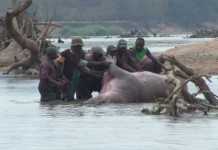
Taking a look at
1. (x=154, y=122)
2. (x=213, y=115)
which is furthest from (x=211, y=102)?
(x=154, y=122)

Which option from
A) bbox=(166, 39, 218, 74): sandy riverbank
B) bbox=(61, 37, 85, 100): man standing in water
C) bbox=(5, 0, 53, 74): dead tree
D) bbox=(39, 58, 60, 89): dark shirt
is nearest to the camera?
bbox=(39, 58, 60, 89): dark shirt

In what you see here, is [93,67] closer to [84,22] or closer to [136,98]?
[136,98]

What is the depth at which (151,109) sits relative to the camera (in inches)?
766

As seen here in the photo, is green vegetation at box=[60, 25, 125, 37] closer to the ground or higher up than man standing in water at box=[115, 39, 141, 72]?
closer to the ground

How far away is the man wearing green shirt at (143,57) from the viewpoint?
22906mm

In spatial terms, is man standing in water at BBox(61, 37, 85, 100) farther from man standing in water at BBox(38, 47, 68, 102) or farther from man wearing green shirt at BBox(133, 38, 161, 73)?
man wearing green shirt at BBox(133, 38, 161, 73)

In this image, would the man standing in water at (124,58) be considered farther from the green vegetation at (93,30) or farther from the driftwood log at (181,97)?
the green vegetation at (93,30)

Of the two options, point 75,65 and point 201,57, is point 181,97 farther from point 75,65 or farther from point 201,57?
point 201,57

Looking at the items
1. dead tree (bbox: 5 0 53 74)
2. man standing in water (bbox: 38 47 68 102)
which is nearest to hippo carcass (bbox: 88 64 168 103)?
man standing in water (bbox: 38 47 68 102)

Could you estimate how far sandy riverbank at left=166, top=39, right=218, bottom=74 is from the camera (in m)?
37.0

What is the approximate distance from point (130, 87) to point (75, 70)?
113 centimetres

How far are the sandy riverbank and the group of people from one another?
1338 centimetres

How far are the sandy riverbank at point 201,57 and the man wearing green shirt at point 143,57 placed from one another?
1266 centimetres

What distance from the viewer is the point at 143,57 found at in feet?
75.7
